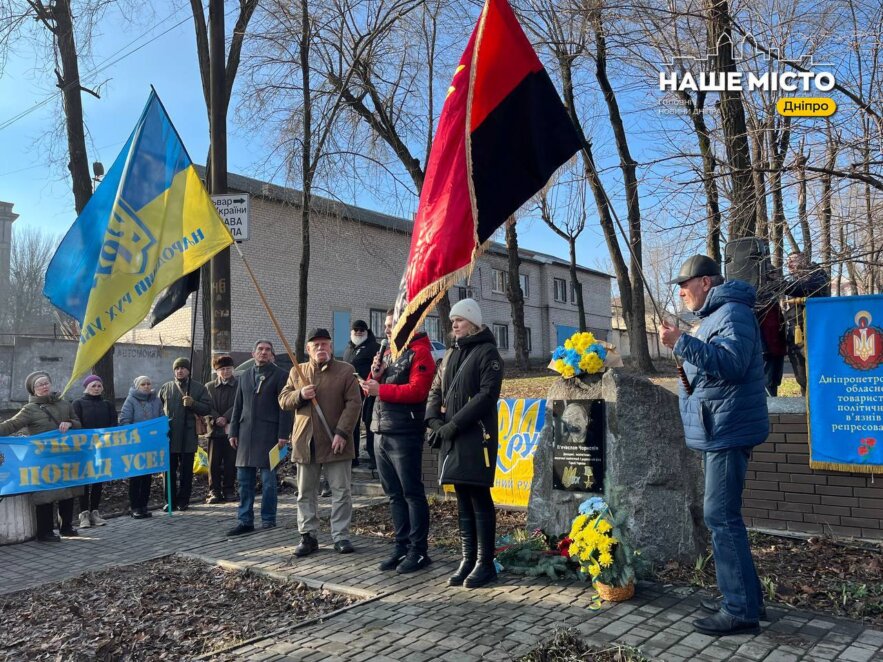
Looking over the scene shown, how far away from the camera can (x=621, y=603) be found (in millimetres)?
4598

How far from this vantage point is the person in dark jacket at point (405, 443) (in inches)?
224

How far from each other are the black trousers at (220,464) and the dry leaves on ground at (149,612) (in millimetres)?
3486

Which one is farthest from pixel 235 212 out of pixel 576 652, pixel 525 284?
pixel 525 284

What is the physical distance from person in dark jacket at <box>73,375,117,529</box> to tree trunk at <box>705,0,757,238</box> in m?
7.74

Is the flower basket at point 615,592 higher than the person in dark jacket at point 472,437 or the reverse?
the reverse

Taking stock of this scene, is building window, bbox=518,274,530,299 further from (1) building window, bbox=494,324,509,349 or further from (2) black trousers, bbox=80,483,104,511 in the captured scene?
(2) black trousers, bbox=80,483,104,511

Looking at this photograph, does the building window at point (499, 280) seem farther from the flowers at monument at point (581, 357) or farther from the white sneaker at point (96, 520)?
the flowers at monument at point (581, 357)

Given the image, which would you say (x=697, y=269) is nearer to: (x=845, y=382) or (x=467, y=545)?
(x=467, y=545)

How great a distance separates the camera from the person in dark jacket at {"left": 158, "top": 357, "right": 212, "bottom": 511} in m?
9.37

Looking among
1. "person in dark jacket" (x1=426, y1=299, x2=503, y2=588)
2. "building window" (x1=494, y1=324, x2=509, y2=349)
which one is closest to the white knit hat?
"person in dark jacket" (x1=426, y1=299, x2=503, y2=588)

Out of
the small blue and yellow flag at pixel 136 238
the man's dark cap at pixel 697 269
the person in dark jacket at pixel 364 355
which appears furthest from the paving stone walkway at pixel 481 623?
the person in dark jacket at pixel 364 355

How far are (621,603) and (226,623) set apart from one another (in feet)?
8.58

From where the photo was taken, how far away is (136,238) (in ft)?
21.3

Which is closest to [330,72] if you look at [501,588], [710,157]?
[710,157]
